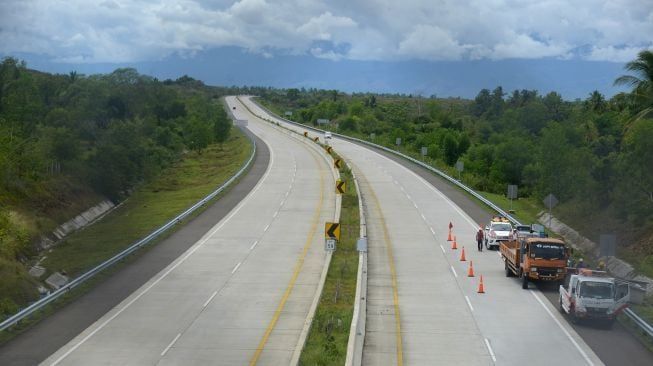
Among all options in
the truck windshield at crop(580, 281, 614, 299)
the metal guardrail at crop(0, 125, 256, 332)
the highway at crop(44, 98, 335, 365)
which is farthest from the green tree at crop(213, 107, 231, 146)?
the truck windshield at crop(580, 281, 614, 299)

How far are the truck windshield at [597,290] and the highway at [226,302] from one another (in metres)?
9.33

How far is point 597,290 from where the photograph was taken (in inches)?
1008

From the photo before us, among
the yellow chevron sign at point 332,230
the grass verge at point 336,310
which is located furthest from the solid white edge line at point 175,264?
the yellow chevron sign at point 332,230

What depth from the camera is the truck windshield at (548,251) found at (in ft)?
101

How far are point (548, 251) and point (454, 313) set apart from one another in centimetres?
587

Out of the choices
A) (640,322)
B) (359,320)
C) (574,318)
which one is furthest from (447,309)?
(640,322)

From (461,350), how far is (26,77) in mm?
89338

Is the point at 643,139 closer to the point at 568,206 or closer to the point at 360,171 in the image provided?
the point at 568,206

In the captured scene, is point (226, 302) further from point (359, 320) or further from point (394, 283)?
point (394, 283)

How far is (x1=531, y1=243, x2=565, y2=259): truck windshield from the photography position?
30.7 m

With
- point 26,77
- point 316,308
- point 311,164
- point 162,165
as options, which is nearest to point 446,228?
point 316,308

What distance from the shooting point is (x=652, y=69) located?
44.9 metres

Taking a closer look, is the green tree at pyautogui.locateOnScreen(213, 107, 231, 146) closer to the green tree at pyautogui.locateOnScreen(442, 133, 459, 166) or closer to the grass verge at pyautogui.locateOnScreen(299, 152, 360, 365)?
the green tree at pyautogui.locateOnScreen(442, 133, 459, 166)

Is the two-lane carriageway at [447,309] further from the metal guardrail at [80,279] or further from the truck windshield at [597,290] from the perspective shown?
the metal guardrail at [80,279]
